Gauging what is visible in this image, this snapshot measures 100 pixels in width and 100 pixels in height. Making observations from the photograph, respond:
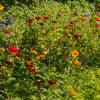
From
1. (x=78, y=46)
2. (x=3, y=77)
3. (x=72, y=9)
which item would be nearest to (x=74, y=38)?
(x=78, y=46)

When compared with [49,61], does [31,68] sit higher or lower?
higher

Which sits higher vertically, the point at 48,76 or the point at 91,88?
the point at 48,76

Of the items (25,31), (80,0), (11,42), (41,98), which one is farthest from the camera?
(80,0)

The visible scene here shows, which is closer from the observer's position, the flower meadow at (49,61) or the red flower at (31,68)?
the red flower at (31,68)

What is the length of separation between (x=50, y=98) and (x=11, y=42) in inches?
45.4

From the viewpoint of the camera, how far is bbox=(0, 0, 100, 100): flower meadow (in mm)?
4855

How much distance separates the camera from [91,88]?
19.5 ft

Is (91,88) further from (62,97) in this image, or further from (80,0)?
(80,0)

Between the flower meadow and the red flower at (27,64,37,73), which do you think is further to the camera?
the flower meadow

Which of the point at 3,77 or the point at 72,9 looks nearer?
the point at 3,77

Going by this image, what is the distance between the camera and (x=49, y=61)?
556 centimetres

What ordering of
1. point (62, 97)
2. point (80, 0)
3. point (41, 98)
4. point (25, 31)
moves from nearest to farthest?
point (41, 98) < point (62, 97) < point (25, 31) < point (80, 0)

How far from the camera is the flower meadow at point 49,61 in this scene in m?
4.86

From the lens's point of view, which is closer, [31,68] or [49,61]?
[31,68]
